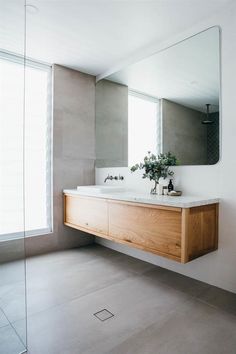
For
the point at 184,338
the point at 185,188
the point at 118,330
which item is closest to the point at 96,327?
the point at 118,330

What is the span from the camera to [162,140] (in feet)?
9.00

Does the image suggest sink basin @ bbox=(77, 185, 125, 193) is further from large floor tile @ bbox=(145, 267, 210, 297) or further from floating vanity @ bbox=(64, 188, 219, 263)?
large floor tile @ bbox=(145, 267, 210, 297)

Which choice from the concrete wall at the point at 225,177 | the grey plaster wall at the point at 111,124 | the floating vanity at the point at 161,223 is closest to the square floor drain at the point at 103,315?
the floating vanity at the point at 161,223

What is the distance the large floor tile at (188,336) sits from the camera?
1.46 m

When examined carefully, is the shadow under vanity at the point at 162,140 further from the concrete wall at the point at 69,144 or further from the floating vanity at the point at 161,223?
the concrete wall at the point at 69,144

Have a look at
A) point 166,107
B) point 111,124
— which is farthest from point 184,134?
point 111,124

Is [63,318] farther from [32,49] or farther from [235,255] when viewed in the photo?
[32,49]

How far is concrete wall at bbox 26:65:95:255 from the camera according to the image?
327cm

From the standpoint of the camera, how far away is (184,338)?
1562mm

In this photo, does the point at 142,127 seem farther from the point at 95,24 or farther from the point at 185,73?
the point at 95,24

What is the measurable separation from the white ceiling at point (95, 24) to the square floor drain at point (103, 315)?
2.35 metres

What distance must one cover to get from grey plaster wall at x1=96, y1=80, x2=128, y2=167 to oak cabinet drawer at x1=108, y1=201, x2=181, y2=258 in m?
0.92

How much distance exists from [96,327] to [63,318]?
0.26 meters

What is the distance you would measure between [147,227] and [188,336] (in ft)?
2.87
